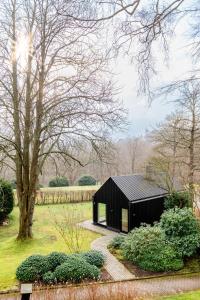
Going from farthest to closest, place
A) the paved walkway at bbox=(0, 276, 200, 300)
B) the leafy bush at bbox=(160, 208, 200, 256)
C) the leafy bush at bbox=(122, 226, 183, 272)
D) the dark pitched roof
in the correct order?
the dark pitched roof, the leafy bush at bbox=(160, 208, 200, 256), the leafy bush at bbox=(122, 226, 183, 272), the paved walkway at bbox=(0, 276, 200, 300)

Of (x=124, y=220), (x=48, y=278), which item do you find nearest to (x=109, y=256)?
(x=48, y=278)

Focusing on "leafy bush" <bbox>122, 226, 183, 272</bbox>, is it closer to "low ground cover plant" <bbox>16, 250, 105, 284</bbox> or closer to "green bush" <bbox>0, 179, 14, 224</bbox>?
"low ground cover plant" <bbox>16, 250, 105, 284</bbox>

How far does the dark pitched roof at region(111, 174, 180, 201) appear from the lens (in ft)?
59.2

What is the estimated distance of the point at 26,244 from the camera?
50.9ft

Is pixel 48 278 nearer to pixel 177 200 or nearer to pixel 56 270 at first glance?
pixel 56 270

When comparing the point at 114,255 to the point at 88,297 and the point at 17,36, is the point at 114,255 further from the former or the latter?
the point at 17,36

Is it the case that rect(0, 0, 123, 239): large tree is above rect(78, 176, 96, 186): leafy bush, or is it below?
above

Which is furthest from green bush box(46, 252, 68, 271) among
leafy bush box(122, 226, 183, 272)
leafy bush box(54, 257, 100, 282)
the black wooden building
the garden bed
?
the black wooden building

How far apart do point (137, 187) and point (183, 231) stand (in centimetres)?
603

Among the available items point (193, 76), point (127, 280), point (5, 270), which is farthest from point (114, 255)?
point (193, 76)

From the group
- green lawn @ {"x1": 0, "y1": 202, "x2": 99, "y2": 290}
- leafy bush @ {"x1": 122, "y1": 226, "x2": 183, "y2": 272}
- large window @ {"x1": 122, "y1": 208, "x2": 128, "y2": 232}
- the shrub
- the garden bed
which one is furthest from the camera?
large window @ {"x1": 122, "y1": 208, "x2": 128, "y2": 232}

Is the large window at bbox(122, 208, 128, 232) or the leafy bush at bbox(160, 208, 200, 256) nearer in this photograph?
the leafy bush at bbox(160, 208, 200, 256)

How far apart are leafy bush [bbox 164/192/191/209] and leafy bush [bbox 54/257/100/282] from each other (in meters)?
8.68

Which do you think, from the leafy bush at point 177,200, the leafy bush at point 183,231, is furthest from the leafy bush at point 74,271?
the leafy bush at point 177,200
